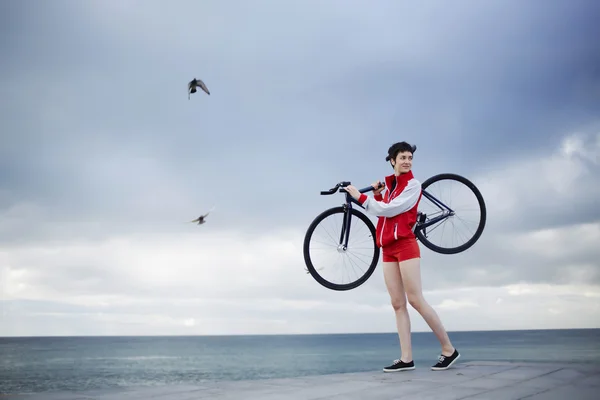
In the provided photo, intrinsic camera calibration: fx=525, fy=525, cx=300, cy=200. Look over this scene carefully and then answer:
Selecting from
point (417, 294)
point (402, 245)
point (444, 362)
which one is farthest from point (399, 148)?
point (444, 362)

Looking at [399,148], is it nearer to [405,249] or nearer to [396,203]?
[396,203]

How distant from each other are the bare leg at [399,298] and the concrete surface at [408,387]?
1.13 ft

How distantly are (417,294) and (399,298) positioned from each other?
0.31 meters

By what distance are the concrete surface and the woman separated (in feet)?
1.56

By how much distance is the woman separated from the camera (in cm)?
622

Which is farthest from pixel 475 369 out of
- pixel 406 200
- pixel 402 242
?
pixel 406 200

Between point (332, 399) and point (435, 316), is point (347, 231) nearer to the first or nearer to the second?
point (435, 316)

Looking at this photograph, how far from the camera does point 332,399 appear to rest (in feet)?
14.9

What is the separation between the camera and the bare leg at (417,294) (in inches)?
244

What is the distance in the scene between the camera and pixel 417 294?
6258mm

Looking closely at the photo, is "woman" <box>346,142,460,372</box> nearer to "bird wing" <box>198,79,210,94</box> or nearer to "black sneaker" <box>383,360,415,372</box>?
"black sneaker" <box>383,360,415,372</box>

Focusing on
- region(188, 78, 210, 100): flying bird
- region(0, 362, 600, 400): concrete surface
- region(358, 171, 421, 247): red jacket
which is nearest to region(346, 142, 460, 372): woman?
region(358, 171, 421, 247): red jacket

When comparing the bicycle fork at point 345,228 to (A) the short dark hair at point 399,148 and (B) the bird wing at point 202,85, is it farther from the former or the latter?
(B) the bird wing at point 202,85

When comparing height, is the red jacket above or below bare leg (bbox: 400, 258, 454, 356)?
above
